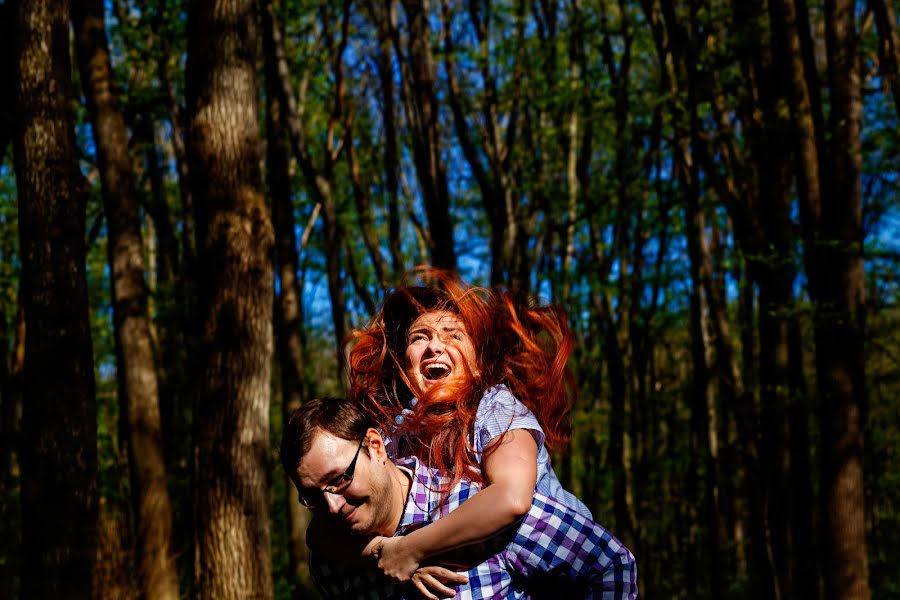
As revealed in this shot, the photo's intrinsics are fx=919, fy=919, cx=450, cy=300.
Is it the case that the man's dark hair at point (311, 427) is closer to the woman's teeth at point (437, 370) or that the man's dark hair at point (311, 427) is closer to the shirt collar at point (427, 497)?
the shirt collar at point (427, 497)

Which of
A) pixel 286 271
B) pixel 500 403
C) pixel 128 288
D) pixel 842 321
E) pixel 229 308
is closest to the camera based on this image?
pixel 500 403

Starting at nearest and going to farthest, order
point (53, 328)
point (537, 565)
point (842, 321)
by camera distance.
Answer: point (537, 565), point (53, 328), point (842, 321)

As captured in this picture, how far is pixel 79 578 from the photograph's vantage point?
5746mm

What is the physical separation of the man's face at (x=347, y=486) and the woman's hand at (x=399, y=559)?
0.09 metres

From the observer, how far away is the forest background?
5805 mm

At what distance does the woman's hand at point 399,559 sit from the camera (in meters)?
2.16

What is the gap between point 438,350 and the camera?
2.66m

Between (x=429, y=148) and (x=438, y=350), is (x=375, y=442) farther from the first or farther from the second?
(x=429, y=148)

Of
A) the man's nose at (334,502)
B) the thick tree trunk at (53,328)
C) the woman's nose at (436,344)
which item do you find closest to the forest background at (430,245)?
the thick tree trunk at (53,328)

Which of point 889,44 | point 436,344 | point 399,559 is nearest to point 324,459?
point 399,559

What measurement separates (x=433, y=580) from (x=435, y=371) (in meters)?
0.65

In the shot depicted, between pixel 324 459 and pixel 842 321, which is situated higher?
pixel 842 321

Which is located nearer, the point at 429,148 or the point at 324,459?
the point at 324,459

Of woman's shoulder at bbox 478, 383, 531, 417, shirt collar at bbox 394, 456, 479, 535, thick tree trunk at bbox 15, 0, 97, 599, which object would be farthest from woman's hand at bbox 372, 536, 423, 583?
thick tree trunk at bbox 15, 0, 97, 599
